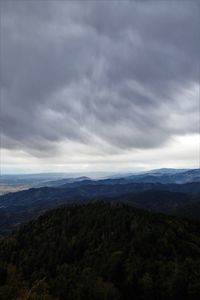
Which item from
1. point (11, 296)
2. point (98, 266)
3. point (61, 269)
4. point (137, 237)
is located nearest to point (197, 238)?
point (137, 237)

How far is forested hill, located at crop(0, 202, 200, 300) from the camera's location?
141000 millimetres

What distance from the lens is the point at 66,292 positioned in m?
145

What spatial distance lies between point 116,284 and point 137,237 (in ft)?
118

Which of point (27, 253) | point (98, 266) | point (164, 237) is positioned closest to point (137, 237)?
point (164, 237)

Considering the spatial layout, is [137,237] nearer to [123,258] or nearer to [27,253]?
[123,258]

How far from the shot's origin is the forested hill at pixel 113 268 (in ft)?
463

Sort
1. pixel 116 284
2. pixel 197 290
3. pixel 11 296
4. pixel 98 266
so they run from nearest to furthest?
pixel 11 296 < pixel 197 290 < pixel 116 284 < pixel 98 266

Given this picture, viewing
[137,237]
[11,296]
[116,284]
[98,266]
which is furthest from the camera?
[137,237]

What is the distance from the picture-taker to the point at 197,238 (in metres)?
198

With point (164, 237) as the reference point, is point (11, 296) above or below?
below

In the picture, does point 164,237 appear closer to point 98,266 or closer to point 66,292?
point 98,266

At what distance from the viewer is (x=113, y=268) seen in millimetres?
158500

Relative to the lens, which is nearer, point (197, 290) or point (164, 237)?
point (197, 290)

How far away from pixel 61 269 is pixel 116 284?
34757 mm
